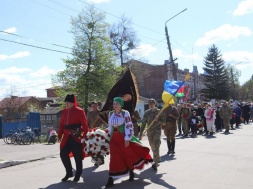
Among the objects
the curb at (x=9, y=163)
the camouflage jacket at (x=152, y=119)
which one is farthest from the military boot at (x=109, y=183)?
the curb at (x=9, y=163)

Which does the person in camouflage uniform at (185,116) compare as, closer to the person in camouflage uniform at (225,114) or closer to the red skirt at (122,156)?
the person in camouflage uniform at (225,114)

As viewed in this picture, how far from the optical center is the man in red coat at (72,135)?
8.14 meters

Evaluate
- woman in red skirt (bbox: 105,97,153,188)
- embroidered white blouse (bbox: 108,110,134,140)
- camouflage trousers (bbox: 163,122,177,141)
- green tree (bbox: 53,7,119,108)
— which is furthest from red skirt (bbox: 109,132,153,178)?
green tree (bbox: 53,7,119,108)

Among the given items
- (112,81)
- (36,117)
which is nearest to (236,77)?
(112,81)

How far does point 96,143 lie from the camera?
830 cm

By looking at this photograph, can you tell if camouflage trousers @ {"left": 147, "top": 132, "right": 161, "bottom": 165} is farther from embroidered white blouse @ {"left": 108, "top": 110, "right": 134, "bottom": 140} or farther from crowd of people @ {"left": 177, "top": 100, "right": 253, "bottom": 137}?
crowd of people @ {"left": 177, "top": 100, "right": 253, "bottom": 137}

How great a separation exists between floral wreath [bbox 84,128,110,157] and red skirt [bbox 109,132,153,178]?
24.8 inches

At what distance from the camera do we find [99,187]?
748 cm

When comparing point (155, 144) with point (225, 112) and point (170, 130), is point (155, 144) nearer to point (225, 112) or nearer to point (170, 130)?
point (170, 130)

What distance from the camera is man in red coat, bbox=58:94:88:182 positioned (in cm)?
814

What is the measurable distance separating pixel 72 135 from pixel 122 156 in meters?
1.25

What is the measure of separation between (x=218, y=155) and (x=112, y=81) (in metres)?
28.1

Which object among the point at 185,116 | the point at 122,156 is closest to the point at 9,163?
the point at 122,156

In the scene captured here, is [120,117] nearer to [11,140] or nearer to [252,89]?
[11,140]
